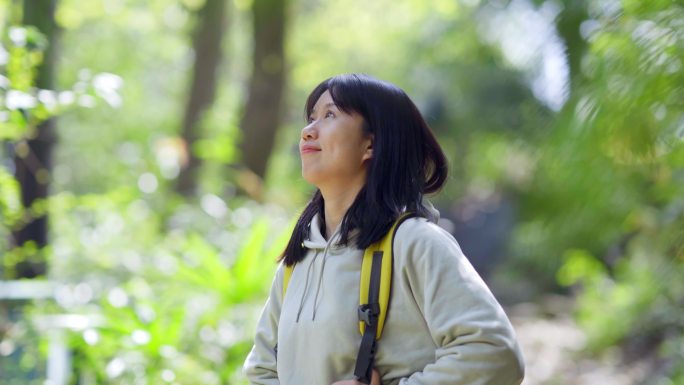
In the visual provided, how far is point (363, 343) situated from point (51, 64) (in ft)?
18.1

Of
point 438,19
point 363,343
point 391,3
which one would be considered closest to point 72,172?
point 391,3

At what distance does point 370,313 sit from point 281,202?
29.8ft

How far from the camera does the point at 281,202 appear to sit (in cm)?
1157

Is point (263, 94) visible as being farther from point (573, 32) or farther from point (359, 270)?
point (359, 270)

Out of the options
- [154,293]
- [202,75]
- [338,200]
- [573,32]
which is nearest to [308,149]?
[338,200]

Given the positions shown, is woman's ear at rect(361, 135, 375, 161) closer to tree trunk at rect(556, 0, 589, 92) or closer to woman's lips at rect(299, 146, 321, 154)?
woman's lips at rect(299, 146, 321, 154)

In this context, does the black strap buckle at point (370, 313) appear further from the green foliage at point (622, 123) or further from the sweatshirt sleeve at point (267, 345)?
the green foliage at point (622, 123)

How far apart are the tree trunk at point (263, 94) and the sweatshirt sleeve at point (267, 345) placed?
9.82 meters

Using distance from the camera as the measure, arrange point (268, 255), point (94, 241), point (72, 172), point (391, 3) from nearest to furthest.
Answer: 1. point (268, 255)
2. point (94, 241)
3. point (391, 3)
4. point (72, 172)

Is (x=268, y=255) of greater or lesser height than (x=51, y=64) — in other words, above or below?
below

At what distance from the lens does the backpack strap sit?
2516mm

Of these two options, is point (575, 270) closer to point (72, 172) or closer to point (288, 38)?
point (288, 38)

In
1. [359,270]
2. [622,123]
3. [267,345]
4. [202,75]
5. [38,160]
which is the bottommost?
[267,345]

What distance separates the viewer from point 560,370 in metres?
10.4
